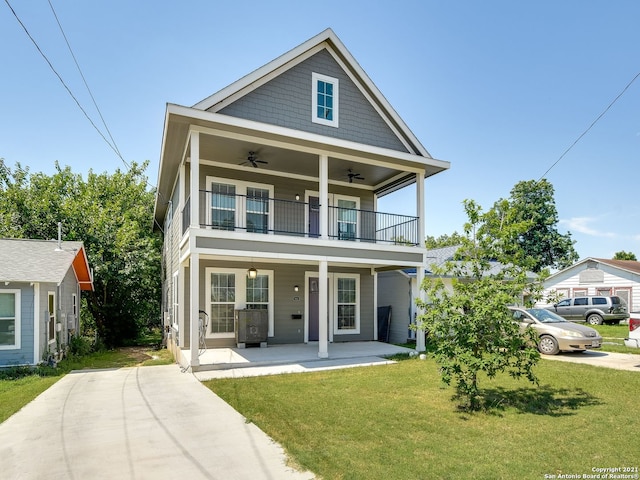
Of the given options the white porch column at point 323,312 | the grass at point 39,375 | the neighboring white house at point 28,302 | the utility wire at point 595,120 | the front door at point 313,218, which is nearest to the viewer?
the grass at point 39,375

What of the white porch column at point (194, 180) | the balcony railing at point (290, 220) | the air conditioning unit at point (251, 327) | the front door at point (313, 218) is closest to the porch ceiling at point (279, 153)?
the white porch column at point (194, 180)

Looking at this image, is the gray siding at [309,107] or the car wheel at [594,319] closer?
the gray siding at [309,107]

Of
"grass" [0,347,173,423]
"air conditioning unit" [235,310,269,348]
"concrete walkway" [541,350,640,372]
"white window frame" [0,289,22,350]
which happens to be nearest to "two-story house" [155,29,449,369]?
"air conditioning unit" [235,310,269,348]

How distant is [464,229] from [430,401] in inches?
113

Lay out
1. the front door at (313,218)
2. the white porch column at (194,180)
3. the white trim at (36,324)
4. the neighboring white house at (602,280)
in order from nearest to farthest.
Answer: the white porch column at (194,180) < the white trim at (36,324) < the front door at (313,218) < the neighboring white house at (602,280)

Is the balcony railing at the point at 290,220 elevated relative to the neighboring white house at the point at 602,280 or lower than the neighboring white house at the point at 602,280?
elevated

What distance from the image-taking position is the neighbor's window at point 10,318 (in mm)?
9539

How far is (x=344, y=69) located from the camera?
1184 centimetres

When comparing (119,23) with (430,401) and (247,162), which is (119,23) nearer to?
(247,162)

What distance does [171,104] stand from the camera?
882 centimetres

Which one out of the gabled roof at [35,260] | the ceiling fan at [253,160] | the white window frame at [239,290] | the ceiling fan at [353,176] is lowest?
the white window frame at [239,290]

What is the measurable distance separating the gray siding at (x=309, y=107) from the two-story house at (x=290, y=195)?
3 cm

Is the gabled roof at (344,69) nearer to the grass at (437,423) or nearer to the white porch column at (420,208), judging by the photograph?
the white porch column at (420,208)

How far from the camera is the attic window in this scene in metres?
11.3
